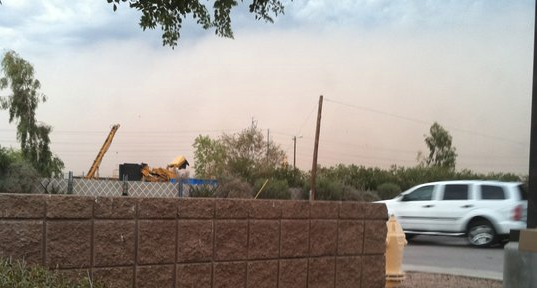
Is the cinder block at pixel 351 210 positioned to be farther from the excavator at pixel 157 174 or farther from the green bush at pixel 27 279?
the excavator at pixel 157 174

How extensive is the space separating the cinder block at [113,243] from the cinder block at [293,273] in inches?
68.9

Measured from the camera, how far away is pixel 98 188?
33469mm

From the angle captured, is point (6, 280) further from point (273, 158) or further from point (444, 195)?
point (273, 158)

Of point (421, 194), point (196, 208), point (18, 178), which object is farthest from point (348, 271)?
point (18, 178)

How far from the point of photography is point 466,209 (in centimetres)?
1800

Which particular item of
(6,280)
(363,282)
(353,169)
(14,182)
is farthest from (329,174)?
(6,280)

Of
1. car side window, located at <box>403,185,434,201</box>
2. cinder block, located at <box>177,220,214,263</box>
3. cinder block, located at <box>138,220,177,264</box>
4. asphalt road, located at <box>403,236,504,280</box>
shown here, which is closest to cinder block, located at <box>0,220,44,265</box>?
cinder block, located at <box>138,220,177,264</box>

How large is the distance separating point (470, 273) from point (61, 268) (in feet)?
27.9

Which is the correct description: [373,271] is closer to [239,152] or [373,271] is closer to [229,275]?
[229,275]

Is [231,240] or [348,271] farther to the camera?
[348,271]

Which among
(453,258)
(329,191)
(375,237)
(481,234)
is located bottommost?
(453,258)

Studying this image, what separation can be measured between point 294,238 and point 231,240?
821mm

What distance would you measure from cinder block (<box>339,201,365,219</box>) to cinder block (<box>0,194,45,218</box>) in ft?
11.2

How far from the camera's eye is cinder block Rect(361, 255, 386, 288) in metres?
7.82
